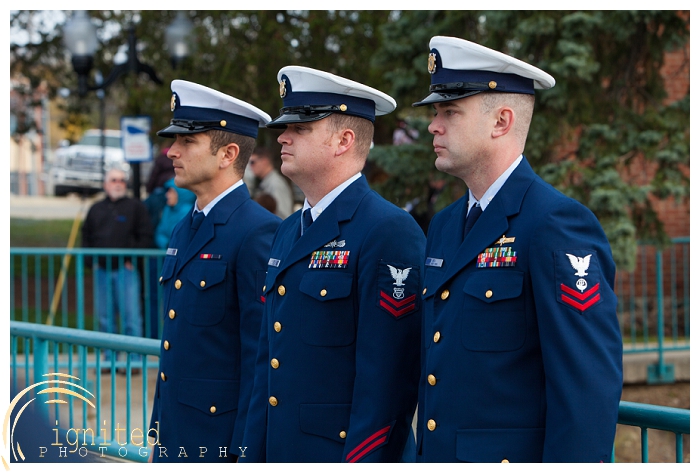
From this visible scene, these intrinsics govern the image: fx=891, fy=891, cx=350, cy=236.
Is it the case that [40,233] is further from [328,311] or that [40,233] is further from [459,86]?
[459,86]

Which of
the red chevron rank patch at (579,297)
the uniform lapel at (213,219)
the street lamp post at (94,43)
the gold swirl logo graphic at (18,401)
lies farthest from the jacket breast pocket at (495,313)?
the street lamp post at (94,43)

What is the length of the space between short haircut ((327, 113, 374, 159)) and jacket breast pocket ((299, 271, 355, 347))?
0.53m

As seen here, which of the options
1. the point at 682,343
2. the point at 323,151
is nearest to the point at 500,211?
the point at 323,151

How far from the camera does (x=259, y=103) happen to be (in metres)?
12.8

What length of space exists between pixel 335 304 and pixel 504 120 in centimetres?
85

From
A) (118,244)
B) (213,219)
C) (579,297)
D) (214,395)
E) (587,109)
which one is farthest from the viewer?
(118,244)

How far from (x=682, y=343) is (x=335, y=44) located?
6174mm

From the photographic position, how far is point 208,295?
368cm

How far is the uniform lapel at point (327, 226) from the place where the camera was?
3.19 m

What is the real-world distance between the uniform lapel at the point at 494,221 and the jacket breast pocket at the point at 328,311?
1.47ft

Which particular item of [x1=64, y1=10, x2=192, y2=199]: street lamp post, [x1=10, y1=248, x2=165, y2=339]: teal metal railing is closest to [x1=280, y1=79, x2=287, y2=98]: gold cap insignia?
[x1=10, y1=248, x2=165, y2=339]: teal metal railing

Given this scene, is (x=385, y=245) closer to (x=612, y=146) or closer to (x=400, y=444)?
(x=400, y=444)

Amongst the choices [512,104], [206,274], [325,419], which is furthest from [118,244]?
[512,104]

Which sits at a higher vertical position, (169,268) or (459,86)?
(459,86)
